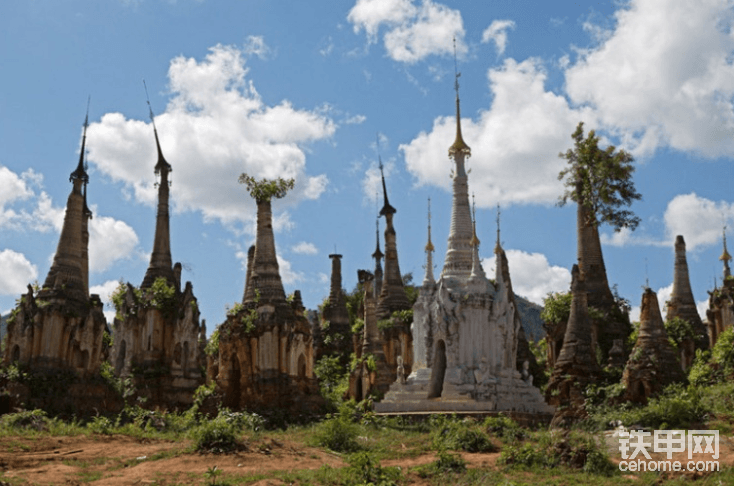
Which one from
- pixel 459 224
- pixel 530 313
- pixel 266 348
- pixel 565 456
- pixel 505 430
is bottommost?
Result: pixel 565 456

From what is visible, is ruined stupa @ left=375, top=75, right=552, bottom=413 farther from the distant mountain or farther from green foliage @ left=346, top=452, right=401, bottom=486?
the distant mountain

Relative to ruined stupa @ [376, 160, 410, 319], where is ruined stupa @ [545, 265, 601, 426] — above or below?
below

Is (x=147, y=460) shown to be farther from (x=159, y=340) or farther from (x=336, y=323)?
(x=336, y=323)

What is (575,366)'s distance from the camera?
1164 inches

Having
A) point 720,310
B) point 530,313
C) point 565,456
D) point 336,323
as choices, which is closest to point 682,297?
point 720,310

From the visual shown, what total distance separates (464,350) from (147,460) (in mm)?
17297

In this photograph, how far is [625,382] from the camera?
25875 mm

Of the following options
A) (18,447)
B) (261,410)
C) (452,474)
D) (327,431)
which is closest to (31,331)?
(261,410)

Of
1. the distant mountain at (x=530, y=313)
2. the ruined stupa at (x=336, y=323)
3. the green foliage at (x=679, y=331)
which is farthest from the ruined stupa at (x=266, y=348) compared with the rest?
the distant mountain at (x=530, y=313)

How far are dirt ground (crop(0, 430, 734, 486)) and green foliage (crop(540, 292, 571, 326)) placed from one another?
17.3m

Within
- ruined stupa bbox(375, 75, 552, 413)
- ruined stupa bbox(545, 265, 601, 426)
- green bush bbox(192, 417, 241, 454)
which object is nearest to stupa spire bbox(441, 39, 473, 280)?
ruined stupa bbox(375, 75, 552, 413)

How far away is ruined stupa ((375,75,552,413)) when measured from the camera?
107 feet

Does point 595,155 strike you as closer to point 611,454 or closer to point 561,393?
point 561,393

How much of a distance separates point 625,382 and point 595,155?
649 inches
